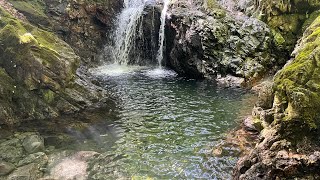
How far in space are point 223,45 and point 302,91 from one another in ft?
49.6

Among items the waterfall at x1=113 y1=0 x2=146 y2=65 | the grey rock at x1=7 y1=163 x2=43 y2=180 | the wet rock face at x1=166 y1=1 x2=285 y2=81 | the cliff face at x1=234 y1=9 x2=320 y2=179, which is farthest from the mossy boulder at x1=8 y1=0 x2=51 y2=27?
the cliff face at x1=234 y1=9 x2=320 y2=179

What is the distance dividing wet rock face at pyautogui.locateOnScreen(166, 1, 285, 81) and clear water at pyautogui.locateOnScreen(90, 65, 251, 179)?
191cm

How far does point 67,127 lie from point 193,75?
11916 millimetres

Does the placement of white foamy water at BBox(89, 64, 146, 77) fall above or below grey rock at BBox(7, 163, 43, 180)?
above

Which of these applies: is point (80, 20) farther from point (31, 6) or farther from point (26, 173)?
point (26, 173)

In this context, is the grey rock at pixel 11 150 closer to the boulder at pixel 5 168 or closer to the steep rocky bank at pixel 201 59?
the steep rocky bank at pixel 201 59

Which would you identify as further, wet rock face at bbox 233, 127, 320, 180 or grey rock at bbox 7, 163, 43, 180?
grey rock at bbox 7, 163, 43, 180

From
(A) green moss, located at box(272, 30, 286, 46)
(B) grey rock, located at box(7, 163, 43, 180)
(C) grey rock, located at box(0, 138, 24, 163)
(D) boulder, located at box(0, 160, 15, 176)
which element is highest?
(A) green moss, located at box(272, 30, 286, 46)

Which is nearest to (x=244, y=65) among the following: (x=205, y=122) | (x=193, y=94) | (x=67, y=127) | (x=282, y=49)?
(x=282, y=49)

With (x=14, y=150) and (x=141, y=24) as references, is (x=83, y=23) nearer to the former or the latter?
(x=141, y=24)

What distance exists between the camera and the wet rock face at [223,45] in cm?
2066

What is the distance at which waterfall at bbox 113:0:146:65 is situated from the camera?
89.7ft

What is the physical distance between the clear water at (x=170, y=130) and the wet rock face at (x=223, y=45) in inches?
75.0

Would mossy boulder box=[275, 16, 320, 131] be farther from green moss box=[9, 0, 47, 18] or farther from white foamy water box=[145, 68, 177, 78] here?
green moss box=[9, 0, 47, 18]
